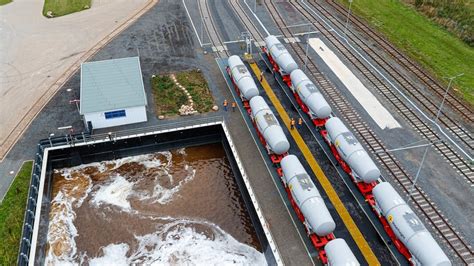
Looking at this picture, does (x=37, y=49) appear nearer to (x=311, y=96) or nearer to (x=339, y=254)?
(x=311, y=96)

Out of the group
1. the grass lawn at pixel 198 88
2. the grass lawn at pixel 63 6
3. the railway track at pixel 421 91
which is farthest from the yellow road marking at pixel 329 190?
the grass lawn at pixel 63 6

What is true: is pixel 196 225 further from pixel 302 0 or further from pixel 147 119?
pixel 302 0

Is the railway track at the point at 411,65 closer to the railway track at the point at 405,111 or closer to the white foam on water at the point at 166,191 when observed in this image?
the railway track at the point at 405,111

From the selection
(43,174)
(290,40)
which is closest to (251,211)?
(43,174)

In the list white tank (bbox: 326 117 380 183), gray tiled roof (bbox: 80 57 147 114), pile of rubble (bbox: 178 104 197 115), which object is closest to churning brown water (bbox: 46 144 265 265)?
pile of rubble (bbox: 178 104 197 115)

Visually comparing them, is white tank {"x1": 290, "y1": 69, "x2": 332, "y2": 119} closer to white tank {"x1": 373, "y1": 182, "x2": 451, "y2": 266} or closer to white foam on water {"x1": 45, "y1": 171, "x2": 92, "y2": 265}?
white tank {"x1": 373, "y1": 182, "x2": 451, "y2": 266}
